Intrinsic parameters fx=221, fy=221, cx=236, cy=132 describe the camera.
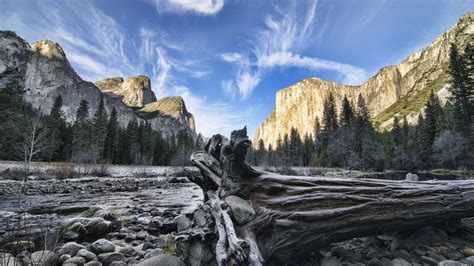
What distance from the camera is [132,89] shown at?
593ft

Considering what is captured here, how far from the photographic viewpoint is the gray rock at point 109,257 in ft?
12.1

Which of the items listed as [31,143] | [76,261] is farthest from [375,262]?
[31,143]

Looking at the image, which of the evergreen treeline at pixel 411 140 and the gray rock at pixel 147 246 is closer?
the gray rock at pixel 147 246

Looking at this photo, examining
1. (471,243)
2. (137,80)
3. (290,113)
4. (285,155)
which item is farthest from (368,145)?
(137,80)

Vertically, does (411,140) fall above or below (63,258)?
above

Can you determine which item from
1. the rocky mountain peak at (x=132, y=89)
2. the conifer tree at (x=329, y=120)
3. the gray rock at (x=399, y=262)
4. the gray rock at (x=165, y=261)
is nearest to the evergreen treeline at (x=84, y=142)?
the gray rock at (x=165, y=261)

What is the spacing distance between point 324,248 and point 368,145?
157ft

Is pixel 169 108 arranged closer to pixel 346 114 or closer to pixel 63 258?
pixel 346 114

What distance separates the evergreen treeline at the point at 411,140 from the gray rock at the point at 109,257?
36.1 metres

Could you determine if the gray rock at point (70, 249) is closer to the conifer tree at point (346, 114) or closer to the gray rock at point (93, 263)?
the gray rock at point (93, 263)

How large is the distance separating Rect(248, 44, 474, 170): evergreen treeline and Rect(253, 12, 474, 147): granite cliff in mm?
65188

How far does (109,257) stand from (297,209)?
3265 mm

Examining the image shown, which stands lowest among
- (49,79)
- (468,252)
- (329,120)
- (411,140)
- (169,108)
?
(468,252)

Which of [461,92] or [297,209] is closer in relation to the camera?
[297,209]
